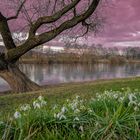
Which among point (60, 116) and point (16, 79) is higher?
point (60, 116)

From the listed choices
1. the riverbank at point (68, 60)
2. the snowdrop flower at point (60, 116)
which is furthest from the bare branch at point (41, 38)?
the riverbank at point (68, 60)

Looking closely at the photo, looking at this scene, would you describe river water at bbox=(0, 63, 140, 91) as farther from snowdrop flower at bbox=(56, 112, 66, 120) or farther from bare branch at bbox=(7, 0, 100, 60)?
snowdrop flower at bbox=(56, 112, 66, 120)

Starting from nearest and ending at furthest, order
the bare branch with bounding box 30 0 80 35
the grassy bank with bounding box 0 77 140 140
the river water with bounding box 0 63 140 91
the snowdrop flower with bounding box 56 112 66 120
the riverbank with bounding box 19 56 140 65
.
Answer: the grassy bank with bounding box 0 77 140 140 → the snowdrop flower with bounding box 56 112 66 120 → the bare branch with bounding box 30 0 80 35 → the river water with bounding box 0 63 140 91 → the riverbank with bounding box 19 56 140 65

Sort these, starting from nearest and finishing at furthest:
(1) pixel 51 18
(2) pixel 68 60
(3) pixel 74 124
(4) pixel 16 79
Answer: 1. (3) pixel 74 124
2. (1) pixel 51 18
3. (4) pixel 16 79
4. (2) pixel 68 60

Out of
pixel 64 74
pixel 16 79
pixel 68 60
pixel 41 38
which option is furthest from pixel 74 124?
pixel 68 60

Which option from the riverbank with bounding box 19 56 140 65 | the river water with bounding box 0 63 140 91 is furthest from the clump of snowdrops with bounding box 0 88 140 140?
the riverbank with bounding box 19 56 140 65

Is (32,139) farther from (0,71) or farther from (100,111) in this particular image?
(0,71)

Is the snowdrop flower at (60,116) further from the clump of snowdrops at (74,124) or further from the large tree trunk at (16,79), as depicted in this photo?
the large tree trunk at (16,79)

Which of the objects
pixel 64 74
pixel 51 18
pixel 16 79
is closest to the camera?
pixel 51 18

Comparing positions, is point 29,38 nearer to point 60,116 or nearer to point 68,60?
point 60,116

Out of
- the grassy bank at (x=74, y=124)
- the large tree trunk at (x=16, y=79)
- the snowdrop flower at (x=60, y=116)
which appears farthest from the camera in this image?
the large tree trunk at (x=16, y=79)

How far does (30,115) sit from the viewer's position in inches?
166

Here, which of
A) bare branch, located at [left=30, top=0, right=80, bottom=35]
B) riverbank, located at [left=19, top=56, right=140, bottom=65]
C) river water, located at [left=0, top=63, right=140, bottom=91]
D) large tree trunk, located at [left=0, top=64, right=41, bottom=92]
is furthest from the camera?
riverbank, located at [left=19, top=56, right=140, bottom=65]

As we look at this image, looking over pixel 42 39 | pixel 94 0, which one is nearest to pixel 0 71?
pixel 42 39
